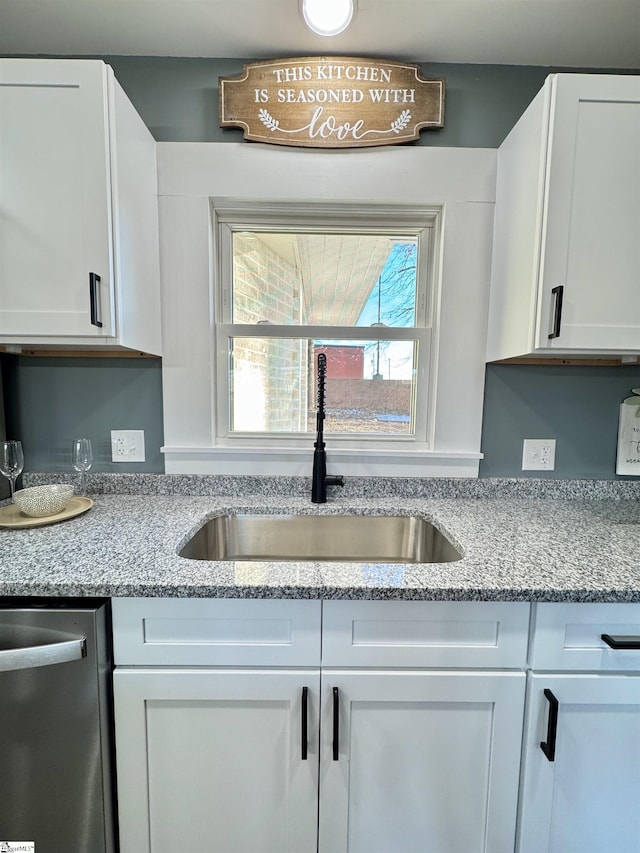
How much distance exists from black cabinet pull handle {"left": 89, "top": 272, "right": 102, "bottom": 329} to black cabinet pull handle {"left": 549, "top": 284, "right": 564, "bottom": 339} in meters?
1.31

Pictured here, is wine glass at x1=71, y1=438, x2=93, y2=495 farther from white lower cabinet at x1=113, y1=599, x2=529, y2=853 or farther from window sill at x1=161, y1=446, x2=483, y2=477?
white lower cabinet at x1=113, y1=599, x2=529, y2=853

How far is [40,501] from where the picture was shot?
1.08 meters

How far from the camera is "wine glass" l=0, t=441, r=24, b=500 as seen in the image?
118 centimetres

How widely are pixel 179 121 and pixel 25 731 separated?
5.93ft

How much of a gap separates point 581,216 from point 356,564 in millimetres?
1158

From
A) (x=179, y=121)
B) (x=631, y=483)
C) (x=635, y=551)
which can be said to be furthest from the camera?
(x=631, y=483)

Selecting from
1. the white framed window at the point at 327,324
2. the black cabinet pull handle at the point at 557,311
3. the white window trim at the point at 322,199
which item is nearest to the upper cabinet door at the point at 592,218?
the black cabinet pull handle at the point at 557,311

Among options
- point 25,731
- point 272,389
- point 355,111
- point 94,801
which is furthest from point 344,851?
point 355,111

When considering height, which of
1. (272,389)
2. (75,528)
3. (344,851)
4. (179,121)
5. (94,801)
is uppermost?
(179,121)

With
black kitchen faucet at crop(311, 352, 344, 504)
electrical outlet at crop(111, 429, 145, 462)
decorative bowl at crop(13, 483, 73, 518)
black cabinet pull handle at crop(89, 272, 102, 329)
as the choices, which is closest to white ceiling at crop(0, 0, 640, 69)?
black cabinet pull handle at crop(89, 272, 102, 329)

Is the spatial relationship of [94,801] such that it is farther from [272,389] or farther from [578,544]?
[578,544]

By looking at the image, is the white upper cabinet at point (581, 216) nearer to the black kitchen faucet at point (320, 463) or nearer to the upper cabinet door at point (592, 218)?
the upper cabinet door at point (592, 218)

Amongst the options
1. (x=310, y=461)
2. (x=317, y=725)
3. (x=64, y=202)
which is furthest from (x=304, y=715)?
(x=64, y=202)

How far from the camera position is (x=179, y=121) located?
127 cm
